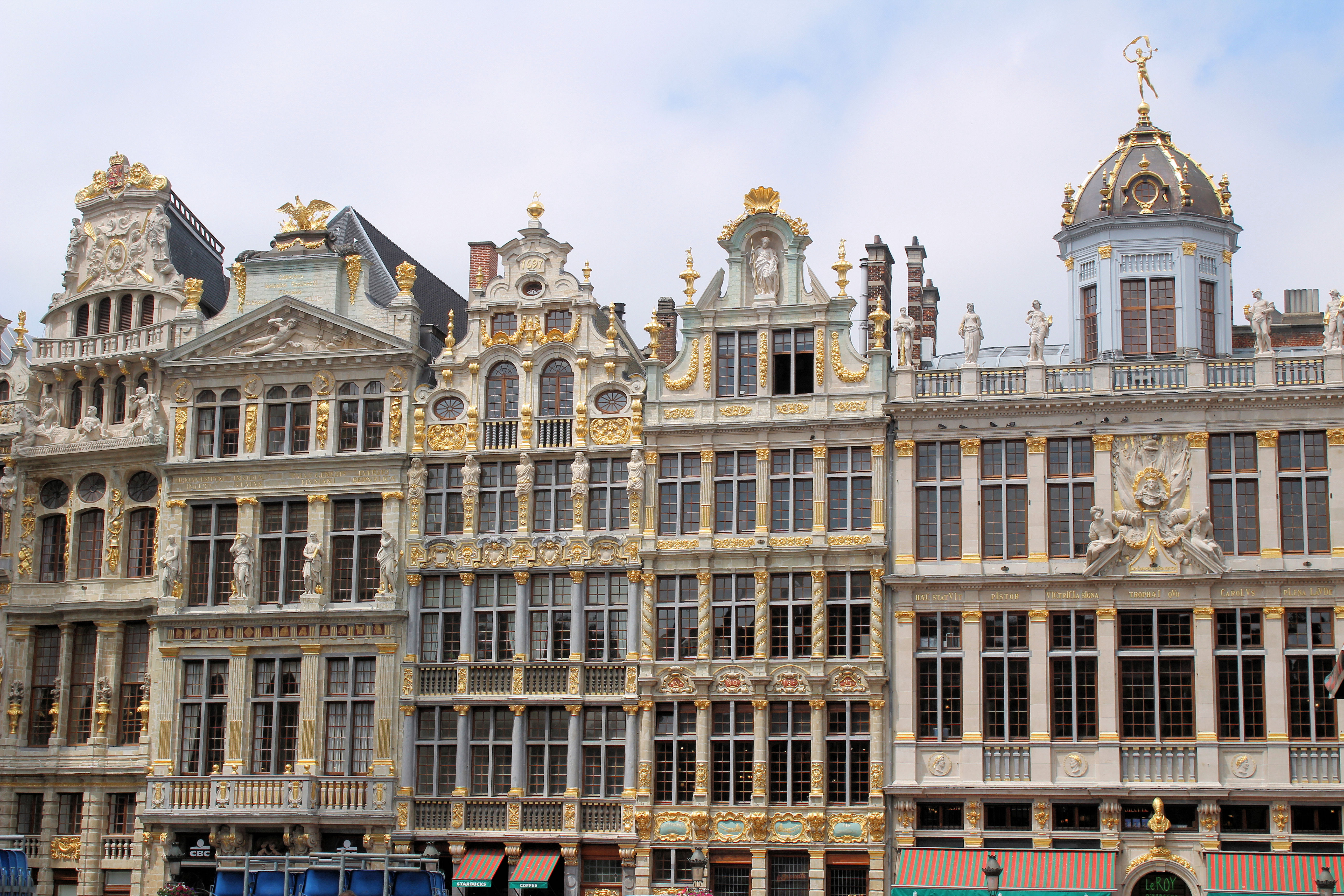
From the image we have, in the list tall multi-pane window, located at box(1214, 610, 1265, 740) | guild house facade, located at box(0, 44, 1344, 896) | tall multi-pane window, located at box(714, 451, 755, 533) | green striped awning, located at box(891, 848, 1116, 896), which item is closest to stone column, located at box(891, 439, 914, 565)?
guild house facade, located at box(0, 44, 1344, 896)

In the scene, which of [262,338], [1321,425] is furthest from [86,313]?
[1321,425]

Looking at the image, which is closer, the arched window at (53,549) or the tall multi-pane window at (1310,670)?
the tall multi-pane window at (1310,670)

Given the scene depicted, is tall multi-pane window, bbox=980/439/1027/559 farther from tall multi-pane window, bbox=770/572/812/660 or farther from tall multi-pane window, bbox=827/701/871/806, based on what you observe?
tall multi-pane window, bbox=827/701/871/806

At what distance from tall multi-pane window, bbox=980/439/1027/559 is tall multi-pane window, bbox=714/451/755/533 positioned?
516cm

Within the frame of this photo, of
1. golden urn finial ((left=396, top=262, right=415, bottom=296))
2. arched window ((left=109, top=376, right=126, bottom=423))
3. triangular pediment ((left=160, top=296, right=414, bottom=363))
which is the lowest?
arched window ((left=109, top=376, right=126, bottom=423))

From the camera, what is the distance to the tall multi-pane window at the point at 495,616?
43344 millimetres

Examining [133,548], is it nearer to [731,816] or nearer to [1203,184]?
[731,816]

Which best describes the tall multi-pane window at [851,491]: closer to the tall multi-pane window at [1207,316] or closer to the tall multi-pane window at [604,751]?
the tall multi-pane window at [604,751]

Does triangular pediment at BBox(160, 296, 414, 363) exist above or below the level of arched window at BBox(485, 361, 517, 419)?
above

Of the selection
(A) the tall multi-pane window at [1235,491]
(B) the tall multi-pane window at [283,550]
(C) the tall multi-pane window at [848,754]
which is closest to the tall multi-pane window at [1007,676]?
(C) the tall multi-pane window at [848,754]

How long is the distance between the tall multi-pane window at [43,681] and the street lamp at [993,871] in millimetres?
23130

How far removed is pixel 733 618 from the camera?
4203cm

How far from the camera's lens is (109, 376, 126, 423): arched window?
47469 millimetres

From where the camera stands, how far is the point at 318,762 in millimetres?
43375
